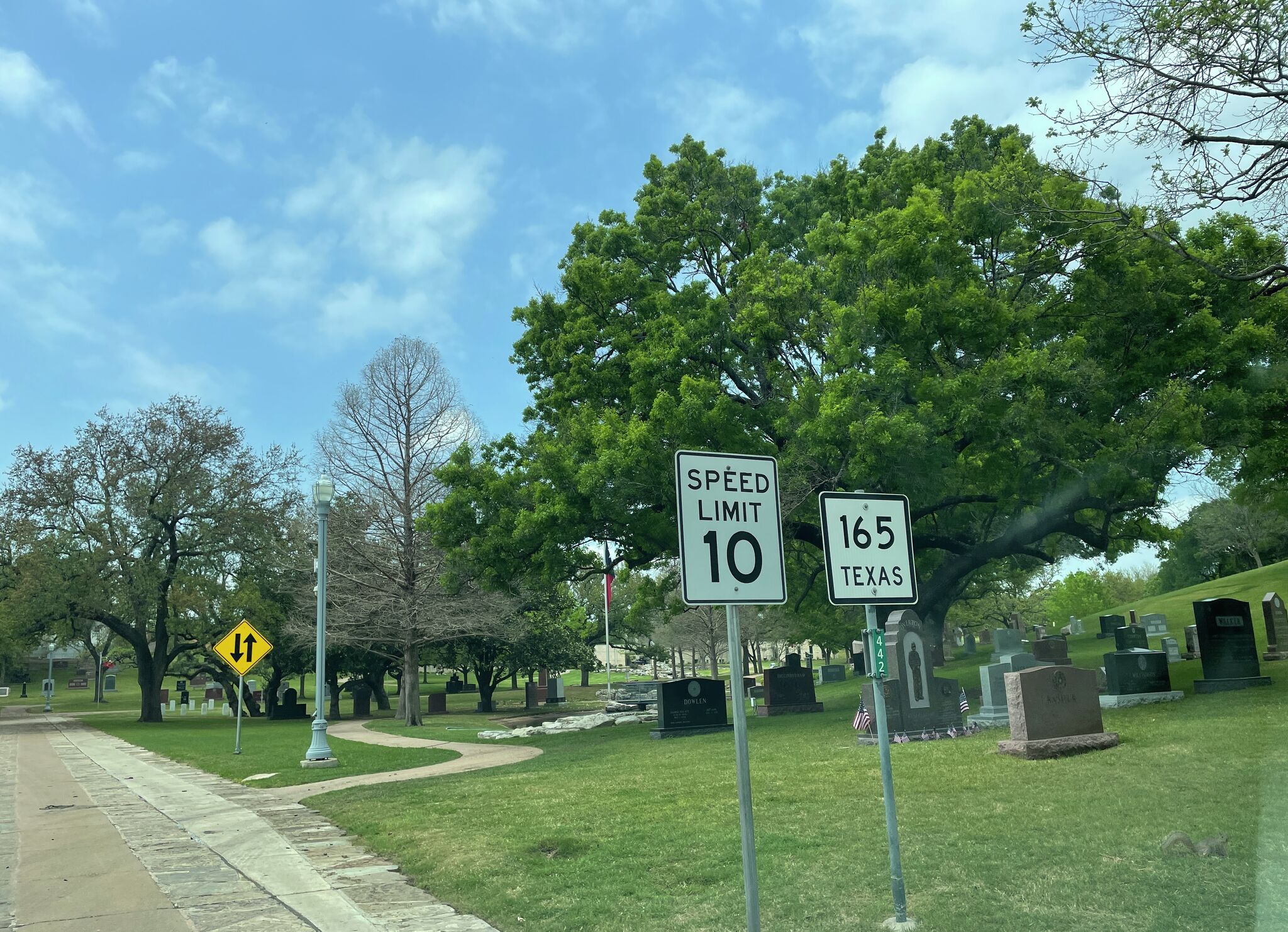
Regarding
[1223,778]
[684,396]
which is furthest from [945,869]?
[684,396]

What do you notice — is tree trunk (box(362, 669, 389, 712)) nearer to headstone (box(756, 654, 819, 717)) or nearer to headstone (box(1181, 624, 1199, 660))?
headstone (box(756, 654, 819, 717))

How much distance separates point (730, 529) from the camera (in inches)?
182

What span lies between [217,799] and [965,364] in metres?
15.7

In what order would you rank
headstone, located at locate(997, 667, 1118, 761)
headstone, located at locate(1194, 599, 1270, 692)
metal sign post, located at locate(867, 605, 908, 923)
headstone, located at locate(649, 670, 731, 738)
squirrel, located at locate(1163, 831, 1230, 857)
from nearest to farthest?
metal sign post, located at locate(867, 605, 908, 923) → squirrel, located at locate(1163, 831, 1230, 857) → headstone, located at locate(997, 667, 1118, 761) → headstone, located at locate(1194, 599, 1270, 692) → headstone, located at locate(649, 670, 731, 738)

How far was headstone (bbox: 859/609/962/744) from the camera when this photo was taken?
15609mm

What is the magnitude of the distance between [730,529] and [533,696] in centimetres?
4744

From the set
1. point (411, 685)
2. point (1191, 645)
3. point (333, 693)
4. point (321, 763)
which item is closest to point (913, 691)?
point (321, 763)

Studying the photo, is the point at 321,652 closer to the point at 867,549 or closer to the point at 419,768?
the point at 419,768

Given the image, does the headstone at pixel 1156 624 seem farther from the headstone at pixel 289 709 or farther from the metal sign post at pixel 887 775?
the headstone at pixel 289 709

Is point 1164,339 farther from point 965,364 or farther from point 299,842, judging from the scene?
point 299,842

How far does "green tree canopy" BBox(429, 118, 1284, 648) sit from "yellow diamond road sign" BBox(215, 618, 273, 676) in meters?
5.06

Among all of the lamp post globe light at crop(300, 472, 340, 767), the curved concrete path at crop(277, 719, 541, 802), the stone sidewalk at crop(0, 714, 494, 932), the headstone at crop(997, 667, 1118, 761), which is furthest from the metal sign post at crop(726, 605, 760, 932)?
the lamp post globe light at crop(300, 472, 340, 767)

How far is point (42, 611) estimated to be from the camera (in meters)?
35.3

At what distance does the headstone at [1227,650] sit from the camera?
1639 centimetres
